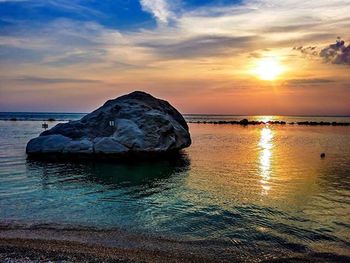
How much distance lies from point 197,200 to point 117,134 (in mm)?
15843

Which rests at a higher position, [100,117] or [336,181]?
[100,117]

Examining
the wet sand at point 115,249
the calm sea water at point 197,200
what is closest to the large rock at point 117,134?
the calm sea water at point 197,200

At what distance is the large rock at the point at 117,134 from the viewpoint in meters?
30.6

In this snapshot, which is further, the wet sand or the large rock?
the large rock

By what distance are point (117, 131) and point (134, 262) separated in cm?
2253

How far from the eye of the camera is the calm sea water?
1252cm

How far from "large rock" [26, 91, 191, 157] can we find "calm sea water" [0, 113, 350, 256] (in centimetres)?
252

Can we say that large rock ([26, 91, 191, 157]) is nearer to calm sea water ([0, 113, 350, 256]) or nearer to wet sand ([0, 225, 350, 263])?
calm sea water ([0, 113, 350, 256])

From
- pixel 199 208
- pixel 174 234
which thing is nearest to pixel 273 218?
pixel 199 208

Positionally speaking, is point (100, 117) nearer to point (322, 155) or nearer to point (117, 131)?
point (117, 131)

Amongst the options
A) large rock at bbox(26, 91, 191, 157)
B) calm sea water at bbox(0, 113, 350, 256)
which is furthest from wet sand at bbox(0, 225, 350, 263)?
large rock at bbox(26, 91, 191, 157)

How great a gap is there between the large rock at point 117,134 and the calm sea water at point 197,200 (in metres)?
2.52

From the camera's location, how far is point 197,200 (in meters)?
16.9

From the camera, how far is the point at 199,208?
50.8ft
